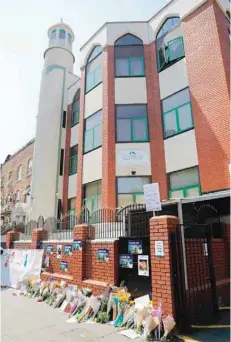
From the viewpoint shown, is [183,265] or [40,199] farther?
[40,199]

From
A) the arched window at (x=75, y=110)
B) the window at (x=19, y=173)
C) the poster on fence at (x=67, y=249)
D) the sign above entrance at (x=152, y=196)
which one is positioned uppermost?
the arched window at (x=75, y=110)

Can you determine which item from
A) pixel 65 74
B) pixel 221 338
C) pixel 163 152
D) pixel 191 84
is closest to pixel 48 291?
pixel 221 338

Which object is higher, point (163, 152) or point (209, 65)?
point (209, 65)

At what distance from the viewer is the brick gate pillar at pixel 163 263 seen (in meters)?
4.83

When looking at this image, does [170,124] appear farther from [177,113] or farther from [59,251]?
[59,251]

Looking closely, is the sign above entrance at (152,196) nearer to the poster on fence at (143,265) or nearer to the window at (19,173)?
the poster on fence at (143,265)

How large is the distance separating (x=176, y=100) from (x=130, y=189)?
16.1ft

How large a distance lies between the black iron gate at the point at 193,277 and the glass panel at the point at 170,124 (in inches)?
258

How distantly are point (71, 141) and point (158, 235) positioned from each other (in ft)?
43.1

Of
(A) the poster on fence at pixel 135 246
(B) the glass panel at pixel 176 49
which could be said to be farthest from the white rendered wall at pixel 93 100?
(A) the poster on fence at pixel 135 246

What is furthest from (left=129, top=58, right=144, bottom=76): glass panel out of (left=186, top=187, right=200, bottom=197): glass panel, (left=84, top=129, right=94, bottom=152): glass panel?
(left=186, top=187, right=200, bottom=197): glass panel

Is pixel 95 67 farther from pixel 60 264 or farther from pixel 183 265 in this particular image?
pixel 183 265

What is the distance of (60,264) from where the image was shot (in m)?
8.62

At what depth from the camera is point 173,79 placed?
12.3 meters
